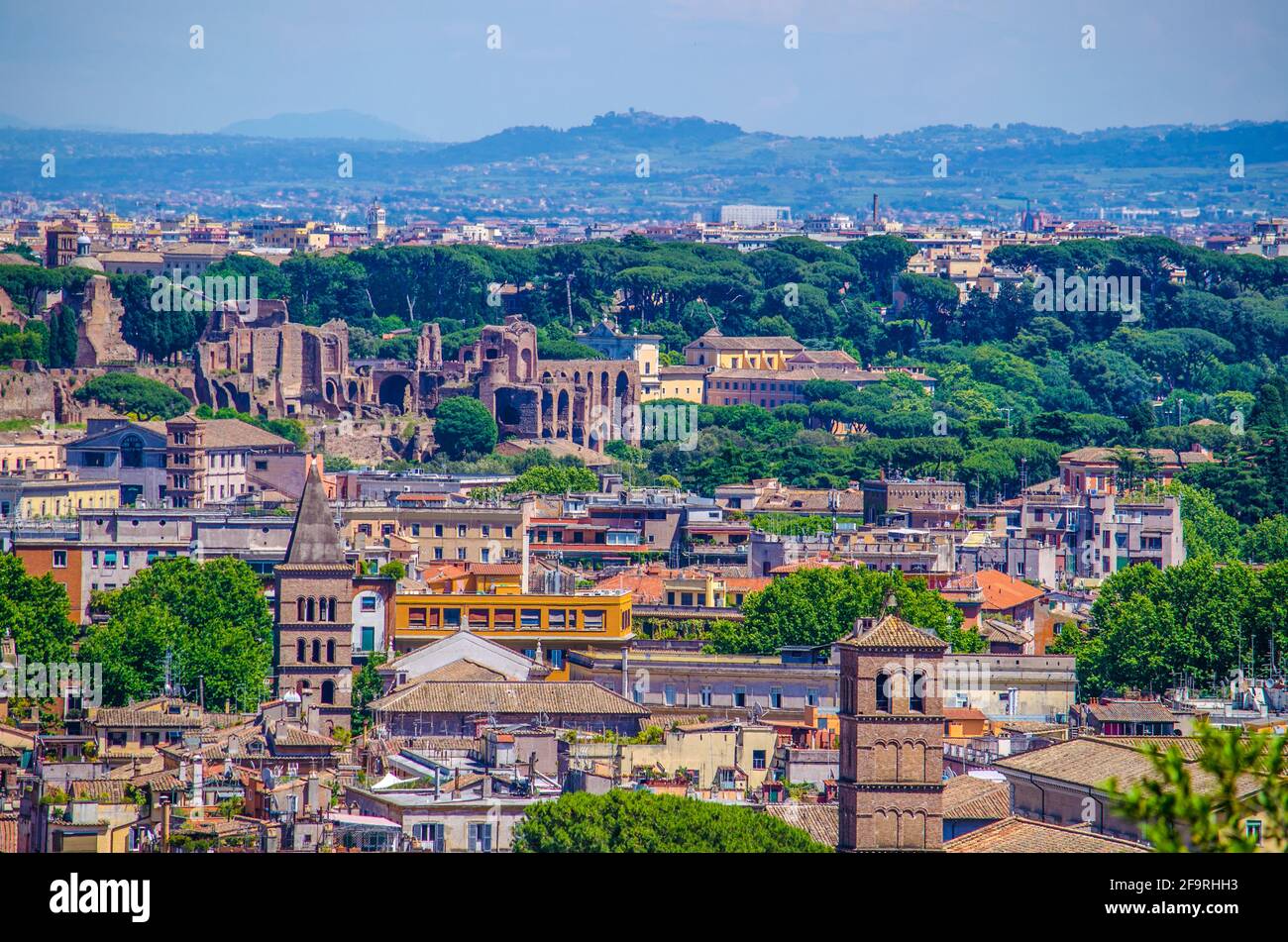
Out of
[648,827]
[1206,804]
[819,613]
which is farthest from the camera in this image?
[819,613]

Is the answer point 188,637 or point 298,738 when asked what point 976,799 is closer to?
point 298,738

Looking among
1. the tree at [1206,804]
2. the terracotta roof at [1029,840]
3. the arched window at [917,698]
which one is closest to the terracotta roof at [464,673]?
the arched window at [917,698]

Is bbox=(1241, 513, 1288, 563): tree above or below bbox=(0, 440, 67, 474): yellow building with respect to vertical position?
below

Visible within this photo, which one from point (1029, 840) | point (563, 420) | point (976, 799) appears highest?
point (1029, 840)

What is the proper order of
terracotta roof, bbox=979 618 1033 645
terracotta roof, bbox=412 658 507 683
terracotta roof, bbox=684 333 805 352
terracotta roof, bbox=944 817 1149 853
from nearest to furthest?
terracotta roof, bbox=944 817 1149 853
terracotta roof, bbox=412 658 507 683
terracotta roof, bbox=979 618 1033 645
terracotta roof, bbox=684 333 805 352

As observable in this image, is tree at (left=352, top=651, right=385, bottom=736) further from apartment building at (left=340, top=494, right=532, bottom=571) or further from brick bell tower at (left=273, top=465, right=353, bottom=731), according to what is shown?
apartment building at (left=340, top=494, right=532, bottom=571)

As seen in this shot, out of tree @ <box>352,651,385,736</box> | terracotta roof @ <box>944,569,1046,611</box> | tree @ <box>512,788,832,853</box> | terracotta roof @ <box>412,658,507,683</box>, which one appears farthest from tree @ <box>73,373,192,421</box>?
tree @ <box>512,788,832,853</box>

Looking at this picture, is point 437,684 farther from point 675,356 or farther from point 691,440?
point 675,356

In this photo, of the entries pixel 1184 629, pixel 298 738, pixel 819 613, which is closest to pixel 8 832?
pixel 298 738
